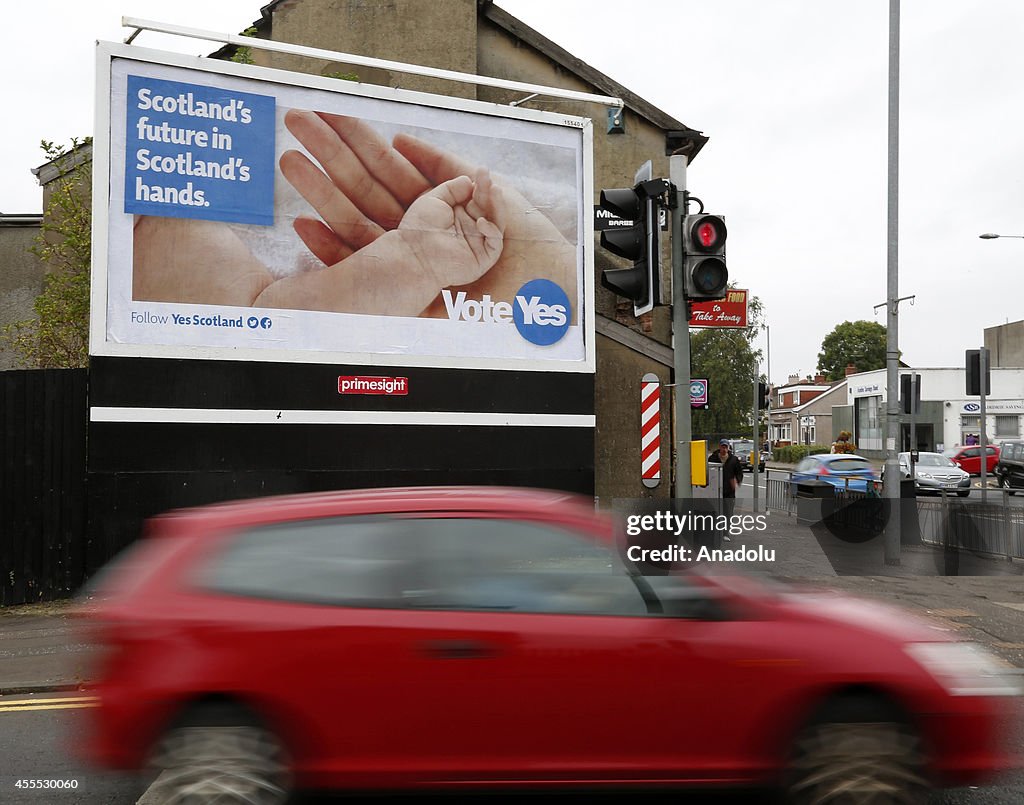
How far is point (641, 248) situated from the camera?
7562 mm

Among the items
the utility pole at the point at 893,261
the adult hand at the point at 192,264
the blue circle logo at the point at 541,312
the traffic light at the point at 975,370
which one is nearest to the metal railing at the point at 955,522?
the utility pole at the point at 893,261

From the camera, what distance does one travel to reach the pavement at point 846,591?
26.6 feet

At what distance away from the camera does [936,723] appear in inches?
168

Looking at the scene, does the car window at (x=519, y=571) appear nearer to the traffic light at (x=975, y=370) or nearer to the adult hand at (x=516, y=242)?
the adult hand at (x=516, y=242)

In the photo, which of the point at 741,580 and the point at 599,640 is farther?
the point at 741,580

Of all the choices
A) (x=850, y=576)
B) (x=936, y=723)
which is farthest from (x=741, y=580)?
(x=850, y=576)

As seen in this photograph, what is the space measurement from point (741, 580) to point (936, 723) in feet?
3.38

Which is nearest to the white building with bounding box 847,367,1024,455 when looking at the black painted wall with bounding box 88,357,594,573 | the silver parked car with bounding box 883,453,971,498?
the silver parked car with bounding box 883,453,971,498

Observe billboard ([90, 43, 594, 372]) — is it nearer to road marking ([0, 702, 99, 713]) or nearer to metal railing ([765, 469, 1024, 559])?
road marking ([0, 702, 99, 713])

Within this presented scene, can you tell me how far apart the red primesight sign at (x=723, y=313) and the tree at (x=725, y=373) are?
34527 millimetres

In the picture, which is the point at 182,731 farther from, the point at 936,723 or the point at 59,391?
the point at 59,391

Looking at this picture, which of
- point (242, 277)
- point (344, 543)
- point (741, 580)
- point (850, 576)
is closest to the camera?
point (344, 543)

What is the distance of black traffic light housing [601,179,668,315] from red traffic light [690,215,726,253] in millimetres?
283

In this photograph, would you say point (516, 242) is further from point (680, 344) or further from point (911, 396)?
point (911, 396)
